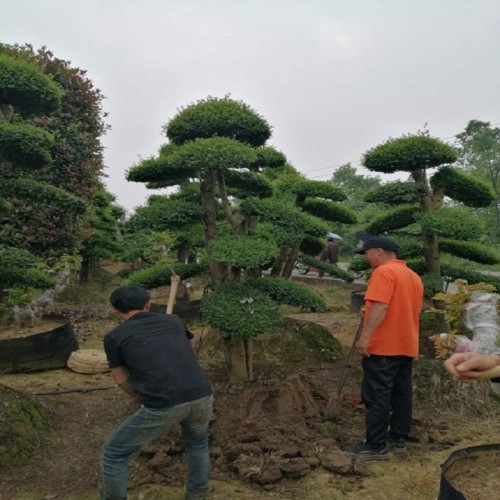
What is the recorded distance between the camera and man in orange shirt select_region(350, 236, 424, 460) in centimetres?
393

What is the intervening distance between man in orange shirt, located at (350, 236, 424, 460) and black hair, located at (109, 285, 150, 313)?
5.76 ft

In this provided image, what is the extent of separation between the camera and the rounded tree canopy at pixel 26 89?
521 centimetres

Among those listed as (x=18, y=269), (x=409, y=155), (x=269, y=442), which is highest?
(x=409, y=155)

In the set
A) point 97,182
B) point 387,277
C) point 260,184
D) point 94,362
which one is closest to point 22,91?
point 260,184

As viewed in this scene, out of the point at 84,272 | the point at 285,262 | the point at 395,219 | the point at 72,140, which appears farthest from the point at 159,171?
the point at 84,272

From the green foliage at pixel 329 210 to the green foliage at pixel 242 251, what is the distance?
12.6ft

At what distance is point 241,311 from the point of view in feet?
15.5

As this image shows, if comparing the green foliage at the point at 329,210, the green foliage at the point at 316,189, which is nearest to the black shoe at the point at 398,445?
the green foliage at the point at 316,189

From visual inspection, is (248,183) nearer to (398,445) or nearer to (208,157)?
(208,157)

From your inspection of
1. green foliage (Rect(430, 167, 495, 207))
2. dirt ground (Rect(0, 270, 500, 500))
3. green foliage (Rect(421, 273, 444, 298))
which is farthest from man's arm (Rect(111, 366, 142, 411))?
green foliage (Rect(430, 167, 495, 207))

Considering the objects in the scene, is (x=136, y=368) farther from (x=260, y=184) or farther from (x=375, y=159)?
(x=375, y=159)

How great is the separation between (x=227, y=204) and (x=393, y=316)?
2216 mm

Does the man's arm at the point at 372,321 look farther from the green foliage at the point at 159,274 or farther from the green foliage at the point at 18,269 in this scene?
the green foliage at the point at 18,269

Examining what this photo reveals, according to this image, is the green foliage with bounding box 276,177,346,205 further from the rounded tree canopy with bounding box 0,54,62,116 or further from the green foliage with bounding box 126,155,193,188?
the rounded tree canopy with bounding box 0,54,62,116
